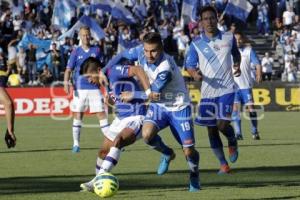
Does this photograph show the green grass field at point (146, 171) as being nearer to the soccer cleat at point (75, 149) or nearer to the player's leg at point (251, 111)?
the soccer cleat at point (75, 149)

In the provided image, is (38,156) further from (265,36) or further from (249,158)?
(265,36)

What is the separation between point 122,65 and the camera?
496 inches

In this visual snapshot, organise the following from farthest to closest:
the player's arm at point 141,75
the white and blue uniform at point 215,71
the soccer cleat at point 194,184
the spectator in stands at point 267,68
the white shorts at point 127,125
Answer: the spectator in stands at point 267,68 < the white and blue uniform at point 215,71 < the white shorts at point 127,125 < the soccer cleat at point 194,184 < the player's arm at point 141,75

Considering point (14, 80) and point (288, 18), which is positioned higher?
point (288, 18)

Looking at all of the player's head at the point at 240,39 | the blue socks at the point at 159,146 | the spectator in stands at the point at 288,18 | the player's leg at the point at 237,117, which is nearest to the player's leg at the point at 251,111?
the player's leg at the point at 237,117

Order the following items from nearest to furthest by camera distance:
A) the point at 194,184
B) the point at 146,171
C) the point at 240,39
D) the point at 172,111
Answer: the point at 194,184 < the point at 172,111 < the point at 146,171 < the point at 240,39

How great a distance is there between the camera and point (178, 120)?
11.8 meters

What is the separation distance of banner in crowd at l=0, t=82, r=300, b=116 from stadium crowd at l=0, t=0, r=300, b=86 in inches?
50.5

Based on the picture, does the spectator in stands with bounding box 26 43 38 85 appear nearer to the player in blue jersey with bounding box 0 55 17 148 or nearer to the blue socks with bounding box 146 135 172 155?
the blue socks with bounding box 146 135 172 155

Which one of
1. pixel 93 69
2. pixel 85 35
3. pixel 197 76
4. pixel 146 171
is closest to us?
pixel 93 69

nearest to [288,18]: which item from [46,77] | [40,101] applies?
[46,77]

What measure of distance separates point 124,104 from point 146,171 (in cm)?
191

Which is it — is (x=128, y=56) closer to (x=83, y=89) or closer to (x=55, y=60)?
(x=83, y=89)

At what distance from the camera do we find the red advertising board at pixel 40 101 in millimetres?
31062
